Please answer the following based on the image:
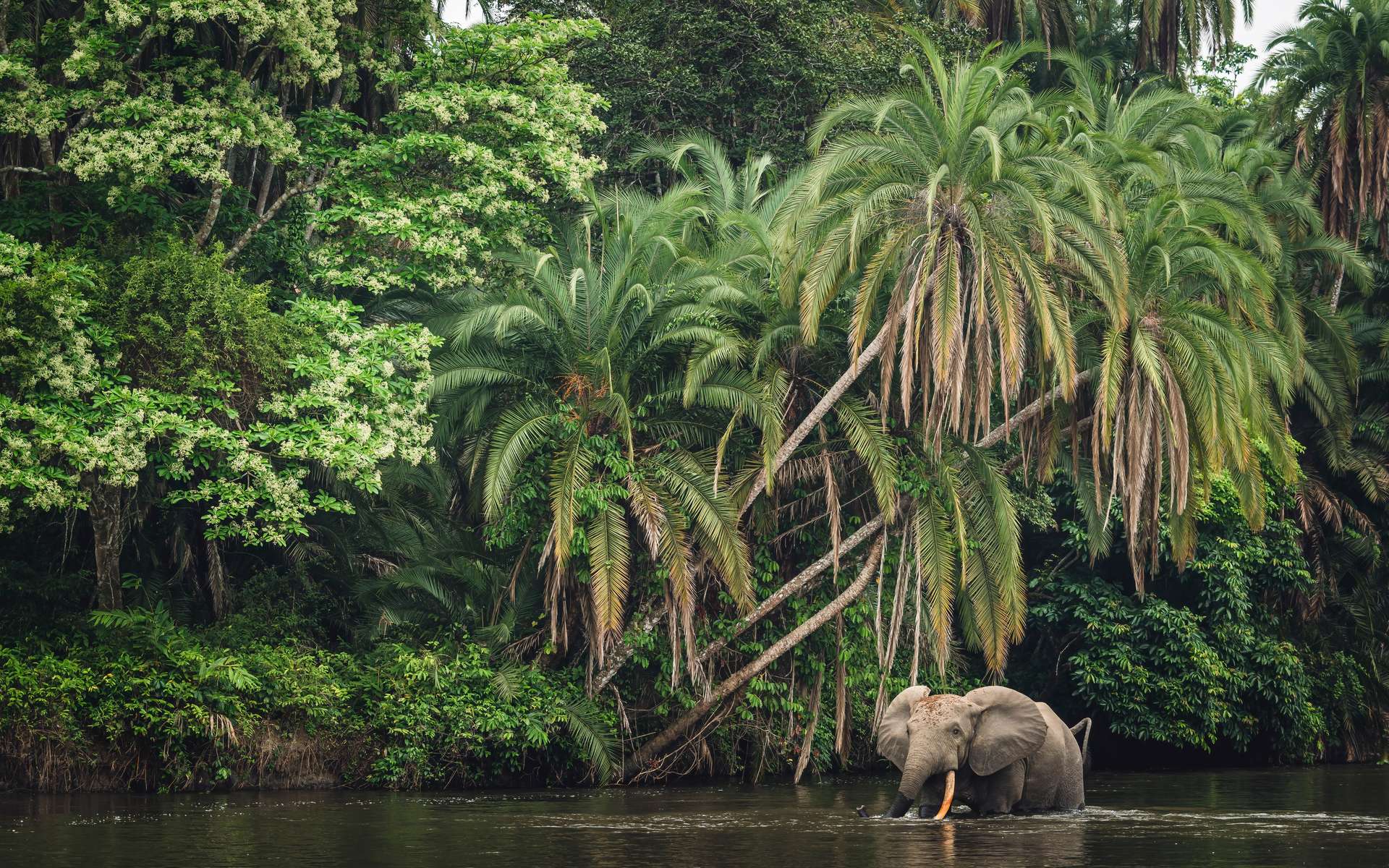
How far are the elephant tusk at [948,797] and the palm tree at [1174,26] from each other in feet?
88.9

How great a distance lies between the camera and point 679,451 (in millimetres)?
23922

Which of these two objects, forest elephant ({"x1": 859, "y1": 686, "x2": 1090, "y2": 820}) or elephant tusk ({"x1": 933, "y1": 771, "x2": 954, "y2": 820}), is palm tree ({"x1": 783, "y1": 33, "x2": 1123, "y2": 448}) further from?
elephant tusk ({"x1": 933, "y1": 771, "x2": 954, "y2": 820})

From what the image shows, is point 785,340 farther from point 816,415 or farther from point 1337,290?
point 1337,290

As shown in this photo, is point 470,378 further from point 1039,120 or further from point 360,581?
point 1039,120

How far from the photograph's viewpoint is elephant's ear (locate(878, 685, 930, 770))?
57.8ft

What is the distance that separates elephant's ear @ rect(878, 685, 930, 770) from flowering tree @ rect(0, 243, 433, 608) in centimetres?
776

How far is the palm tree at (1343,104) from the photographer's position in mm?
32375

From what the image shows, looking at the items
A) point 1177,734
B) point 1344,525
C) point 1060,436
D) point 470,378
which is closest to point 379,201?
point 470,378

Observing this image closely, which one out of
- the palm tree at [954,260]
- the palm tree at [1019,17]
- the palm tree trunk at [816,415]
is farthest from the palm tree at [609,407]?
the palm tree at [1019,17]

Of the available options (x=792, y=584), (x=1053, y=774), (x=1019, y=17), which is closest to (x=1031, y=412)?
(x=792, y=584)

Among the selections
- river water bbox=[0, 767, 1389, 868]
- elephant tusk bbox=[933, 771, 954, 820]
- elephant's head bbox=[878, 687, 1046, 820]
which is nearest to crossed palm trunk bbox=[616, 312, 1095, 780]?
river water bbox=[0, 767, 1389, 868]

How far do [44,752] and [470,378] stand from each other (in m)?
7.58

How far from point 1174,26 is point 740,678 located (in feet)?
79.5

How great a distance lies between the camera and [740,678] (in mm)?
24250
